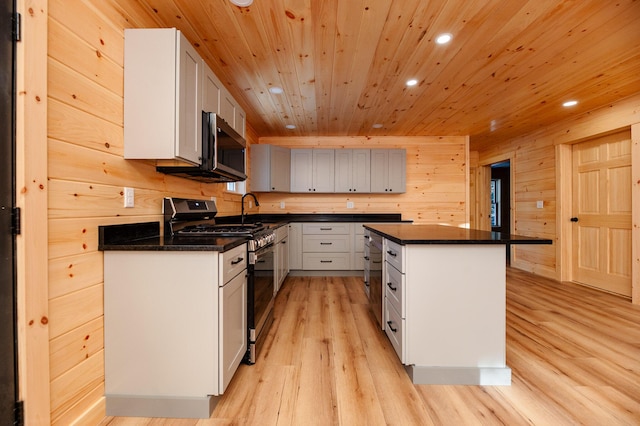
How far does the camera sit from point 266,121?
408 cm

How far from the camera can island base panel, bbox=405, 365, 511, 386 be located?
174 cm

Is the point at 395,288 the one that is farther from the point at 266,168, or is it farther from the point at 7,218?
the point at 266,168

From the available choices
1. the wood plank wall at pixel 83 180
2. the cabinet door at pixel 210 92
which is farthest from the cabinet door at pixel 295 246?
the wood plank wall at pixel 83 180

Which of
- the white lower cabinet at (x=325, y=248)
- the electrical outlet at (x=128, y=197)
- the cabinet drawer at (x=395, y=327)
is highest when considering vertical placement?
the electrical outlet at (x=128, y=197)

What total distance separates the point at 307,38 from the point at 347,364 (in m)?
2.33

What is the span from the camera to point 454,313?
1754 millimetres

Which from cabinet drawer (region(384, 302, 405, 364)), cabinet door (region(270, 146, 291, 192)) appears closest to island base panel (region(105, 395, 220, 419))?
cabinet drawer (region(384, 302, 405, 364))

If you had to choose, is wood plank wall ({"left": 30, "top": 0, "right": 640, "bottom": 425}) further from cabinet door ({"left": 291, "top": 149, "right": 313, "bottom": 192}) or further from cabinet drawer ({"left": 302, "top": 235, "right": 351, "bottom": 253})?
cabinet door ({"left": 291, "top": 149, "right": 313, "bottom": 192})

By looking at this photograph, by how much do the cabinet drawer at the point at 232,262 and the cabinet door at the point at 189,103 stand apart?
64 cm

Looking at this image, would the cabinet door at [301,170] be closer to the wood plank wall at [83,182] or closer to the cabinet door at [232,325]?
the wood plank wall at [83,182]

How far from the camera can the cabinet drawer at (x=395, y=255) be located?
1.83 metres

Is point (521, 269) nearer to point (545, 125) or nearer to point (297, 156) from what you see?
point (545, 125)

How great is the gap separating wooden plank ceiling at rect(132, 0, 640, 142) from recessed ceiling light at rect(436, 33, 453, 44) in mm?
38

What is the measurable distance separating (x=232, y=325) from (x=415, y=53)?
240 centimetres
